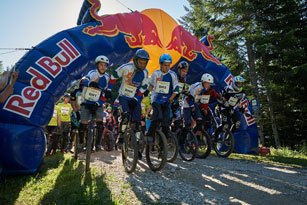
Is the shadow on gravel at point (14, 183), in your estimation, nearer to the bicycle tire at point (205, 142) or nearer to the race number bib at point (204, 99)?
the bicycle tire at point (205, 142)

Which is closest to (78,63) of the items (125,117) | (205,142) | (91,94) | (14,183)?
(91,94)

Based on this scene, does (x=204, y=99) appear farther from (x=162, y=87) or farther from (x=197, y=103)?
(x=162, y=87)

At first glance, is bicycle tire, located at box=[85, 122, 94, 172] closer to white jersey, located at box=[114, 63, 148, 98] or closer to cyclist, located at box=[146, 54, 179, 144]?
white jersey, located at box=[114, 63, 148, 98]

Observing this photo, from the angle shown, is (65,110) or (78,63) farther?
(65,110)

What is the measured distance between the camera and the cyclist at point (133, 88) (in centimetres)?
476

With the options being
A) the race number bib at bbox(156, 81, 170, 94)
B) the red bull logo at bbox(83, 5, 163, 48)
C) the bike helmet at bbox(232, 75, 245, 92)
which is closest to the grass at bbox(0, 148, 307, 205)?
the race number bib at bbox(156, 81, 170, 94)

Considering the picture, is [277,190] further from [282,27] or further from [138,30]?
[282,27]

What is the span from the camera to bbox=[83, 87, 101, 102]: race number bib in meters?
4.99

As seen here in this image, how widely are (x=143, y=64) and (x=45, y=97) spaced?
9.10ft

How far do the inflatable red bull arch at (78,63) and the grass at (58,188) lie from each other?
0.61m

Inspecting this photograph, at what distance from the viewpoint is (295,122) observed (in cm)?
1453

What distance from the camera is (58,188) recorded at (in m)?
3.71

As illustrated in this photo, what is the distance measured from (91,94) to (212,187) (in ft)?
11.1

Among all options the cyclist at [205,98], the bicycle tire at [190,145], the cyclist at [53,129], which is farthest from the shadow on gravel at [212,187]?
the cyclist at [53,129]
